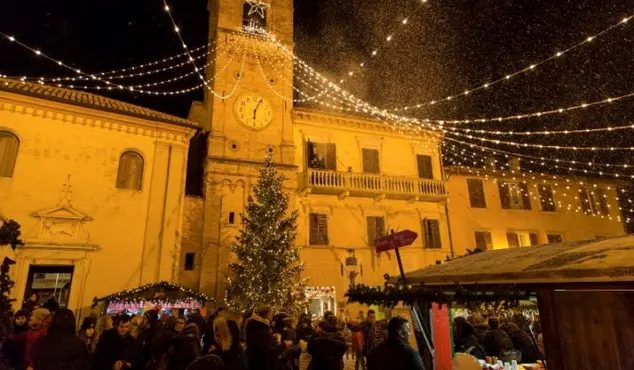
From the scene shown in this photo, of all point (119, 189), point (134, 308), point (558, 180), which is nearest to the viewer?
point (134, 308)

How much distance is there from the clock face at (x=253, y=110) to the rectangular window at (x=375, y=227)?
7.14 meters

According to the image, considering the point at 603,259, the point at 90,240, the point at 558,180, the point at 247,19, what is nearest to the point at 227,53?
the point at 247,19

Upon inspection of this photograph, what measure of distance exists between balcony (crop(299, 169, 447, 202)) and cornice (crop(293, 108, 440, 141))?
288 centimetres

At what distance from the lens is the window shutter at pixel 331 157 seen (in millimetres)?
18844

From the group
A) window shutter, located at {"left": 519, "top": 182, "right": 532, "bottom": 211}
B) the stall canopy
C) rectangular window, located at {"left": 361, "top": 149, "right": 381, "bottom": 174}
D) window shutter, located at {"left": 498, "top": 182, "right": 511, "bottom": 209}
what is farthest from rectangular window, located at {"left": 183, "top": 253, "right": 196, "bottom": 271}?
window shutter, located at {"left": 519, "top": 182, "right": 532, "bottom": 211}

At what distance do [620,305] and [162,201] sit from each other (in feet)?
48.0

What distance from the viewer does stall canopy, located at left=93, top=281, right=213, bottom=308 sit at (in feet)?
39.4

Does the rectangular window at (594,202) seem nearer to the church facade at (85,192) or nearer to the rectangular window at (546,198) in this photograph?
the rectangular window at (546,198)

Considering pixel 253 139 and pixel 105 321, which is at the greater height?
pixel 253 139

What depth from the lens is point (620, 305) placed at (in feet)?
13.6

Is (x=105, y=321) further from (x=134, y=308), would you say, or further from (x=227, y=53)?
(x=227, y=53)

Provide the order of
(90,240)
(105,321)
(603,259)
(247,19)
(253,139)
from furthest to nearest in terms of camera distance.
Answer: (247,19) < (253,139) < (90,240) < (105,321) < (603,259)

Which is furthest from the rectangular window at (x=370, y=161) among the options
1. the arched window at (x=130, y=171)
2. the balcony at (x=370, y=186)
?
the arched window at (x=130, y=171)

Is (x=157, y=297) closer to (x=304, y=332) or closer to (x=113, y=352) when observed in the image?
(x=304, y=332)
